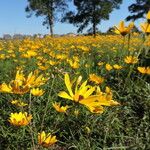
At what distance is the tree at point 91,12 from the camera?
41.3 meters

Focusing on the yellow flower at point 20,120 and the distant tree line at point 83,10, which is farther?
the distant tree line at point 83,10

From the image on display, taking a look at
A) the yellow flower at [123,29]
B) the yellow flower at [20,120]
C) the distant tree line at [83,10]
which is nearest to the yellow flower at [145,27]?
the yellow flower at [123,29]

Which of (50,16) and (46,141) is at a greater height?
(50,16)

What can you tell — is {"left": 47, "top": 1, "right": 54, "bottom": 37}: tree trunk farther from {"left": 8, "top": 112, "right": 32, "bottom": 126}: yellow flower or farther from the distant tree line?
{"left": 8, "top": 112, "right": 32, "bottom": 126}: yellow flower

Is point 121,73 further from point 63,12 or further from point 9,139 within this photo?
point 63,12

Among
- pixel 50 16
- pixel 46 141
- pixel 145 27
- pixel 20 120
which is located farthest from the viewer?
pixel 50 16

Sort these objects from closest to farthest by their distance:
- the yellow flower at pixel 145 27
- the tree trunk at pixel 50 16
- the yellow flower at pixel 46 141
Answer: the yellow flower at pixel 46 141 < the yellow flower at pixel 145 27 < the tree trunk at pixel 50 16

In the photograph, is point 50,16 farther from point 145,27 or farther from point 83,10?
point 145,27

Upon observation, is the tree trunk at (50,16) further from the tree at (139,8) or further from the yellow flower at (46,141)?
the yellow flower at (46,141)

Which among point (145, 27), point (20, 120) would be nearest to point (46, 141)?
point (20, 120)

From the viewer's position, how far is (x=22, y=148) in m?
2.75

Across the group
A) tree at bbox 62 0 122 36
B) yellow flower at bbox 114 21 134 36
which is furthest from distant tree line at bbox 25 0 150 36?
yellow flower at bbox 114 21 134 36

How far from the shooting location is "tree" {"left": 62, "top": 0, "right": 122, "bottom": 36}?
4134 cm

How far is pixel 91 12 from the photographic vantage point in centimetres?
4209
